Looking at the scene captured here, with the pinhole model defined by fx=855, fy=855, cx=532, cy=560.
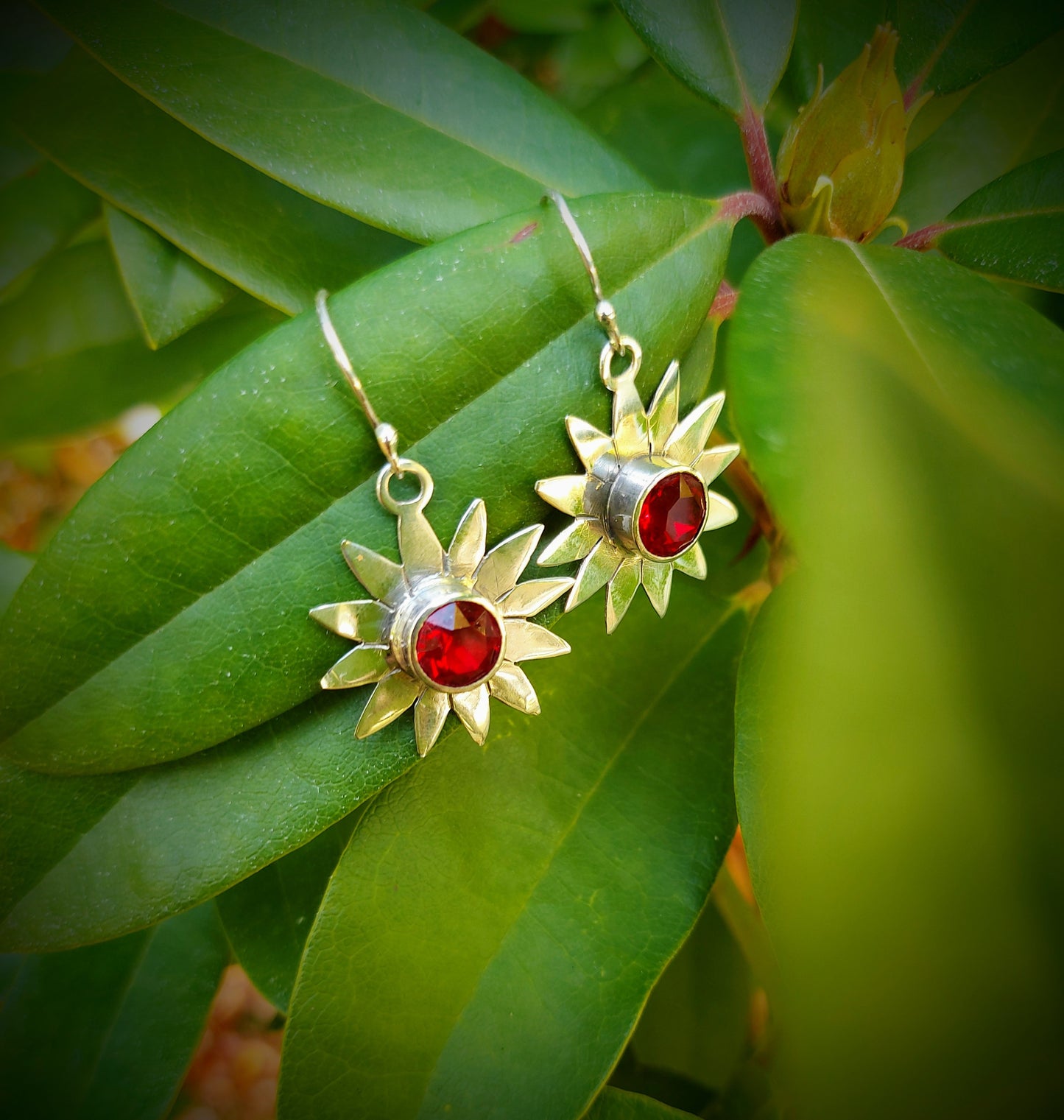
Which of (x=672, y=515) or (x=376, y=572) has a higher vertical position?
(x=672, y=515)

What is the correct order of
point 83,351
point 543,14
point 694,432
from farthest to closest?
point 543,14
point 83,351
point 694,432

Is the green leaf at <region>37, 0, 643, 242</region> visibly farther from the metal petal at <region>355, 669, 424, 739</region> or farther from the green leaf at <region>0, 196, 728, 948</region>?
the metal petal at <region>355, 669, 424, 739</region>

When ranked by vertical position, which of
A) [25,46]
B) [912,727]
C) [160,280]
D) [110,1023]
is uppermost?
[25,46]

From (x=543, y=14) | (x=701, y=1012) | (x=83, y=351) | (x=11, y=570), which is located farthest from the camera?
(x=543, y=14)

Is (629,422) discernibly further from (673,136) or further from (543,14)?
(543,14)

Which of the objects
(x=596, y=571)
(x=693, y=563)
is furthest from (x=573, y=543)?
(x=693, y=563)

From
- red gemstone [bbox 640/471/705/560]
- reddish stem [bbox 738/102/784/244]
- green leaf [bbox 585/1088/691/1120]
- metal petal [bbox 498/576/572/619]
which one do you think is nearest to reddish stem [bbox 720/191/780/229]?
reddish stem [bbox 738/102/784/244]

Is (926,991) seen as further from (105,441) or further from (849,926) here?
(105,441)
